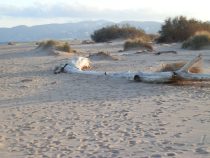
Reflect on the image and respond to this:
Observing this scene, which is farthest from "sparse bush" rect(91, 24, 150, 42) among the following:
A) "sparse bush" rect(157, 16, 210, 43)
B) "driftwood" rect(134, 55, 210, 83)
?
"driftwood" rect(134, 55, 210, 83)

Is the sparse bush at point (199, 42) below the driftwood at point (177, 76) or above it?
above

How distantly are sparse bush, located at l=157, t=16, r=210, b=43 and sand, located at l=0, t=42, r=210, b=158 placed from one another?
2639 centimetres

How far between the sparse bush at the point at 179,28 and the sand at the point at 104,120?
26.4 meters

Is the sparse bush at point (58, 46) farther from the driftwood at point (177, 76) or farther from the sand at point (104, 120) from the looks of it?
the driftwood at point (177, 76)

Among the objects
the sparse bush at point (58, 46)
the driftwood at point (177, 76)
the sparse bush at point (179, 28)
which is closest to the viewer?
the driftwood at point (177, 76)

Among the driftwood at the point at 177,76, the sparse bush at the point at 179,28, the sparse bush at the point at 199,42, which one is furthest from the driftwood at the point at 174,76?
the sparse bush at the point at 179,28

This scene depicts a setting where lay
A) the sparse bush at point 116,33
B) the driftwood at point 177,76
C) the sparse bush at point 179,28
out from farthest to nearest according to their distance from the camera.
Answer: the sparse bush at point 116,33 → the sparse bush at point 179,28 → the driftwood at point 177,76

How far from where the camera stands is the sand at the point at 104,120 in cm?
675

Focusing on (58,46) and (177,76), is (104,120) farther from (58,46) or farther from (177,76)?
(58,46)

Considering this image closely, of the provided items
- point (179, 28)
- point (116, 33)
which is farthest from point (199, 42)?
point (116, 33)

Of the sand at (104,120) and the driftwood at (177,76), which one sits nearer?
the sand at (104,120)

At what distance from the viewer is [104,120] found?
883 cm

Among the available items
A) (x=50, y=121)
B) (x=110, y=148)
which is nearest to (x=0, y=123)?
(x=50, y=121)

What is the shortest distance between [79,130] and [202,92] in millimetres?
4476
